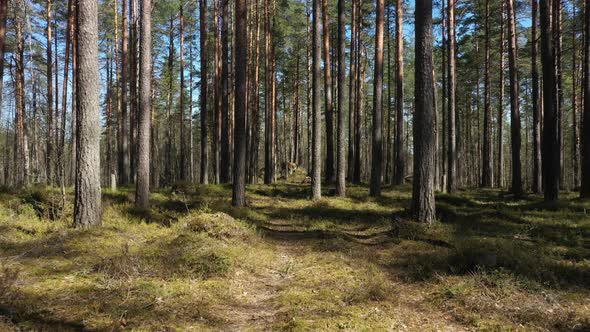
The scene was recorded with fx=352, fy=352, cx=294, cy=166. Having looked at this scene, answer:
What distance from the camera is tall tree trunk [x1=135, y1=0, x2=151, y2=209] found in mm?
10273

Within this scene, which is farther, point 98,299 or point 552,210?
point 552,210

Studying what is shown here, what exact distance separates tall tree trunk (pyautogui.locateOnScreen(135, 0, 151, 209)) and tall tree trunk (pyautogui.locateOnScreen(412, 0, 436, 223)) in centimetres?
757

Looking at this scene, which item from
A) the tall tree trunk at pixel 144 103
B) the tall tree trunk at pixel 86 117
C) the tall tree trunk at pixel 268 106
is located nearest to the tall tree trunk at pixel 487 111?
the tall tree trunk at pixel 268 106

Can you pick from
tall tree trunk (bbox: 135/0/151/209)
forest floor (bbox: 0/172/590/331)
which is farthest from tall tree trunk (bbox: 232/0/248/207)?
tall tree trunk (bbox: 135/0/151/209)

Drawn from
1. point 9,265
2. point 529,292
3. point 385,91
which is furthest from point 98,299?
point 385,91

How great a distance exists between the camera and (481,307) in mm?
4809

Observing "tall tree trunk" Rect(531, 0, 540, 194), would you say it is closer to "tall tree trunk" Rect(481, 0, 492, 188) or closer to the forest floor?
"tall tree trunk" Rect(481, 0, 492, 188)

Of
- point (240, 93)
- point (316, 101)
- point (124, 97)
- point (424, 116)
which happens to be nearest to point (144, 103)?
point (240, 93)

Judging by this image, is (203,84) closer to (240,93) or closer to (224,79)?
(224,79)

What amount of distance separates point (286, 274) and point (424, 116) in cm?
537

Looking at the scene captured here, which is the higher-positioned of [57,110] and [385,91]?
[385,91]

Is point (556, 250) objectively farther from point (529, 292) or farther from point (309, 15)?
point (309, 15)

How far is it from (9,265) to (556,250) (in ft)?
32.3

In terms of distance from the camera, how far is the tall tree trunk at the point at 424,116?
29.3ft
